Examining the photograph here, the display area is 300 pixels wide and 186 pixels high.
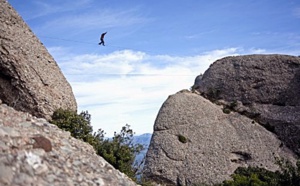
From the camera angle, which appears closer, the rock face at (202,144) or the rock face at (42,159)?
the rock face at (42,159)

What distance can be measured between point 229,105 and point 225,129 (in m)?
6.65

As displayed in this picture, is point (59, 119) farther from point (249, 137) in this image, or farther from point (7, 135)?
point (249, 137)

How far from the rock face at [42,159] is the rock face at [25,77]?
6.69m

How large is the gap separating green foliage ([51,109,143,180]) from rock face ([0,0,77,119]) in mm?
1103

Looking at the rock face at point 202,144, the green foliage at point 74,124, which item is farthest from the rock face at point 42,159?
the rock face at point 202,144

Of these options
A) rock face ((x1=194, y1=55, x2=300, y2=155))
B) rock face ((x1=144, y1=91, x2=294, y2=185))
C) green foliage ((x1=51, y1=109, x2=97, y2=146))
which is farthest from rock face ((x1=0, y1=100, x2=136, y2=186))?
rock face ((x1=194, y1=55, x2=300, y2=155))

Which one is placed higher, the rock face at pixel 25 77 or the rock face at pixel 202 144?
the rock face at pixel 25 77

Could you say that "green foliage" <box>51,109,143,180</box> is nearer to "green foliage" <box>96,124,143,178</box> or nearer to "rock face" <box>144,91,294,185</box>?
"green foliage" <box>96,124,143,178</box>

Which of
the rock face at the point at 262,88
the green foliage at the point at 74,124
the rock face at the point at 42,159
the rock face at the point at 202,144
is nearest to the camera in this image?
the rock face at the point at 42,159

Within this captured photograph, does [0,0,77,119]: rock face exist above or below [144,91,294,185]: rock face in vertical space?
above

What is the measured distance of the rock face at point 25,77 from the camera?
2011 cm

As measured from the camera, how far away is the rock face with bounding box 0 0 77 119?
66.0 feet

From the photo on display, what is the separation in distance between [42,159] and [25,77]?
11815 millimetres

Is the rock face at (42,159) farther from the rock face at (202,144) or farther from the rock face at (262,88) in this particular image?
the rock face at (262,88)
